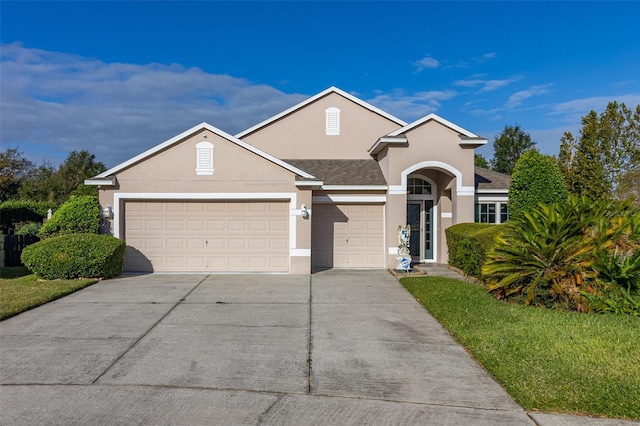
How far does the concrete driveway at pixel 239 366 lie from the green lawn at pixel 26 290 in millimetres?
304

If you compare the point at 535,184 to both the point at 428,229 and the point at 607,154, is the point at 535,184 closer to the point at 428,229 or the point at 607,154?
the point at 428,229

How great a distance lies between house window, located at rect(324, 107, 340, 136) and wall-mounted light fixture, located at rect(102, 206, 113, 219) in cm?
825

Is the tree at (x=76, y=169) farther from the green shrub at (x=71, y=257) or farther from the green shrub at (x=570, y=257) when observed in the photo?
the green shrub at (x=570, y=257)

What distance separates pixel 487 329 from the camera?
23.5 feet

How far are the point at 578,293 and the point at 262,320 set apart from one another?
18.9ft

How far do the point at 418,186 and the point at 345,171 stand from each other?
2759 millimetres

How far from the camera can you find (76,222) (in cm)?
1286

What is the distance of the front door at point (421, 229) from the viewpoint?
1593 centimetres

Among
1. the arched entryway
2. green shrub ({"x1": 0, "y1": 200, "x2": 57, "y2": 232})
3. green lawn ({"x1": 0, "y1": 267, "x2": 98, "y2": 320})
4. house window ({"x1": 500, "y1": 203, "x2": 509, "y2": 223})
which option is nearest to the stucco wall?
the arched entryway

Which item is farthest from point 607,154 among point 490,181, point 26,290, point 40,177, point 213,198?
point 40,177

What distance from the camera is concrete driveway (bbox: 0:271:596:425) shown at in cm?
443

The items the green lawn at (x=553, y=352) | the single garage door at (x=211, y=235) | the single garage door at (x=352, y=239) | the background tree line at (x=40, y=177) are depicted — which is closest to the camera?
the green lawn at (x=553, y=352)

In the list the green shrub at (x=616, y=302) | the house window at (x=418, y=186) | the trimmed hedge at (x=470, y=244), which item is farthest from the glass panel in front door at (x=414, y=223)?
the green shrub at (x=616, y=302)

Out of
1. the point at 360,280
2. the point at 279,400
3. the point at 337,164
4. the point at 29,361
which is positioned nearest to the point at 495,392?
the point at 279,400
